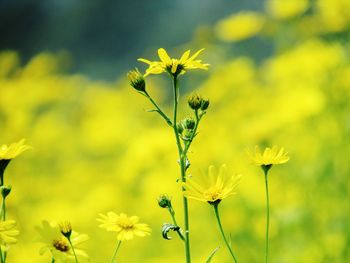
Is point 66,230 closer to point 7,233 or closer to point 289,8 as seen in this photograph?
point 7,233

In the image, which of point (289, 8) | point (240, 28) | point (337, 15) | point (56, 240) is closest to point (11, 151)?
point (56, 240)

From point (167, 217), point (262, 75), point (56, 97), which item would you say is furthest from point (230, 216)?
point (262, 75)

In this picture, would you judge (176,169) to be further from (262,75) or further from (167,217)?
(262,75)

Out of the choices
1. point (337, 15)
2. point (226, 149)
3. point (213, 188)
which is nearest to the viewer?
point (213, 188)

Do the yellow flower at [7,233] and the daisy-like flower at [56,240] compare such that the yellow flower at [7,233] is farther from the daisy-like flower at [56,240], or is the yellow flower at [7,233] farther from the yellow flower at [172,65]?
the yellow flower at [172,65]

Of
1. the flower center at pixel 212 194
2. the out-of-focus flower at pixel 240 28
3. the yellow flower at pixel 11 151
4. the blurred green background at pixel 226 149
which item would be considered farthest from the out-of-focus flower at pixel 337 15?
the yellow flower at pixel 11 151

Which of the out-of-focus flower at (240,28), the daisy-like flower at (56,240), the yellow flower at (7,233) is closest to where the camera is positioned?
the yellow flower at (7,233)

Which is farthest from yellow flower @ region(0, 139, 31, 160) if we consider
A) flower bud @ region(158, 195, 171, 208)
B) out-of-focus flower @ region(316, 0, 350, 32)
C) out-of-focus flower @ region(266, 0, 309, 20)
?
out-of-focus flower @ region(266, 0, 309, 20)
